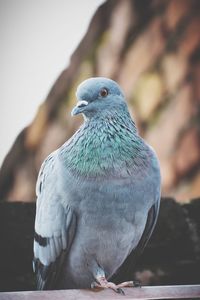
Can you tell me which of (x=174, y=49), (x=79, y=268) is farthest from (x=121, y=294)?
(x=174, y=49)

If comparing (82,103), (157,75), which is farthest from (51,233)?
(157,75)

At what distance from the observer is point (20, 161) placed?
84.3 inches

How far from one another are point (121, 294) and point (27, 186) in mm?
871

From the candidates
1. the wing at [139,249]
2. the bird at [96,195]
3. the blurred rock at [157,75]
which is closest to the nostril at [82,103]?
the bird at [96,195]

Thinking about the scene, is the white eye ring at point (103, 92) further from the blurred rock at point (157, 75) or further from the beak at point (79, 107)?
the blurred rock at point (157, 75)

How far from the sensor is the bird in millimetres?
1593

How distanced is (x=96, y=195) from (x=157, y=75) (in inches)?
33.2

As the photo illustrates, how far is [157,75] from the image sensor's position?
2232 millimetres

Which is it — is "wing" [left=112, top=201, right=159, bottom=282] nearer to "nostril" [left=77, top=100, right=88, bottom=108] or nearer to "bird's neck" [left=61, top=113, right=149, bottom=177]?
"bird's neck" [left=61, top=113, right=149, bottom=177]

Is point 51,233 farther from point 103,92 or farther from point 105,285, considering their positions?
point 103,92

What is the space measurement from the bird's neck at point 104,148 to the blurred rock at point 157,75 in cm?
48

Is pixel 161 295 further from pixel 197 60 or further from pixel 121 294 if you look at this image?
pixel 197 60

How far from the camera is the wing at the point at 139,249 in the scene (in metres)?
1.73

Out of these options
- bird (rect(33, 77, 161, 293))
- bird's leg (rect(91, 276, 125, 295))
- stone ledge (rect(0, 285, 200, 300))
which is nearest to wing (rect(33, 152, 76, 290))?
bird (rect(33, 77, 161, 293))
